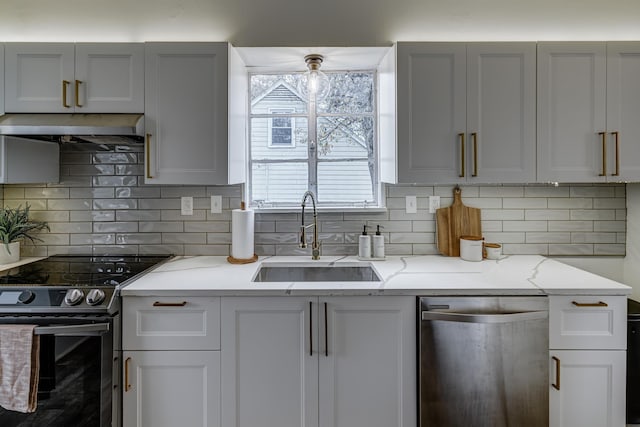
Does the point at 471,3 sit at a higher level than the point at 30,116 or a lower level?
higher

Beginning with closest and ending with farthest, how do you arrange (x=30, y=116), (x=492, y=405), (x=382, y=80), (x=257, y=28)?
(x=492, y=405) → (x=30, y=116) → (x=257, y=28) → (x=382, y=80)

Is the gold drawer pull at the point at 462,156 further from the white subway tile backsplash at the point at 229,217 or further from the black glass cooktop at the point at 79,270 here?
the black glass cooktop at the point at 79,270

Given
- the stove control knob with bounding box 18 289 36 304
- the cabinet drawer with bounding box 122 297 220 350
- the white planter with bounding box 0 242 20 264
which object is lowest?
the cabinet drawer with bounding box 122 297 220 350

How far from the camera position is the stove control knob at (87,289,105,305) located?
64.3 inches

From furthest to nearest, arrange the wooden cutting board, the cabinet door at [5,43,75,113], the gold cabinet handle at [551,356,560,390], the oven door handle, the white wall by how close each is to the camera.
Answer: the wooden cutting board < the white wall < the cabinet door at [5,43,75,113] < the gold cabinet handle at [551,356,560,390] < the oven door handle

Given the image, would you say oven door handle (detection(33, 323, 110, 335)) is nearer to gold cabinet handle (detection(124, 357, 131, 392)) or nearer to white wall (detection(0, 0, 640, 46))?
gold cabinet handle (detection(124, 357, 131, 392))

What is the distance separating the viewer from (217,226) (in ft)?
7.95

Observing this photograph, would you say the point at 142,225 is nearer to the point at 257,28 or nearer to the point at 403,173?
the point at 257,28

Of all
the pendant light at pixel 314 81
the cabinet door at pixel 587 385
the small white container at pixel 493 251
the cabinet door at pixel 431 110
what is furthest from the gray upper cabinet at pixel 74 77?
the cabinet door at pixel 587 385

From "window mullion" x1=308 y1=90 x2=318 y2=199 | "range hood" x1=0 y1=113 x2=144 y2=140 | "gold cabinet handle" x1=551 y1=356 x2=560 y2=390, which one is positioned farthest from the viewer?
"window mullion" x1=308 y1=90 x2=318 y2=199

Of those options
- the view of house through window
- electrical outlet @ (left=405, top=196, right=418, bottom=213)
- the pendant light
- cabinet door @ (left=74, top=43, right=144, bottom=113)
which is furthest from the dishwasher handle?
cabinet door @ (left=74, top=43, right=144, bottom=113)

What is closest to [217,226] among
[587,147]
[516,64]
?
[516,64]

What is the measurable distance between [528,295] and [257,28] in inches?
76.1

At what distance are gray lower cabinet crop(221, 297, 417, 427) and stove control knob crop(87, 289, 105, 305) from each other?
19.5 inches
